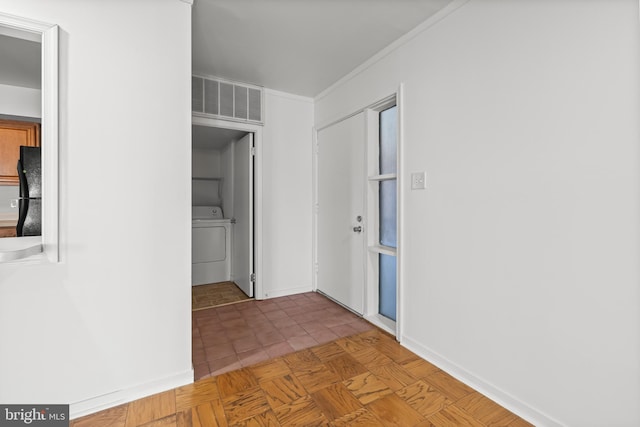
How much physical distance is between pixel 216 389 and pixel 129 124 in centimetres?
166

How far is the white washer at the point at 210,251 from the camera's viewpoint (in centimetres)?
397

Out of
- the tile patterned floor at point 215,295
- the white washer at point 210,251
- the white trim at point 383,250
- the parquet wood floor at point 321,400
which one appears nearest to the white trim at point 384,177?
the white trim at point 383,250

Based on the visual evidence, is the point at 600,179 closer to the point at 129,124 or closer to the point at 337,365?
the point at 337,365

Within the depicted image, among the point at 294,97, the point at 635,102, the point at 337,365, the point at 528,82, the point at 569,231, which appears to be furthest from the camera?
the point at 294,97

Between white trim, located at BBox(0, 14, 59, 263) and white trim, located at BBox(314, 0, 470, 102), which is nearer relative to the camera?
white trim, located at BBox(0, 14, 59, 263)

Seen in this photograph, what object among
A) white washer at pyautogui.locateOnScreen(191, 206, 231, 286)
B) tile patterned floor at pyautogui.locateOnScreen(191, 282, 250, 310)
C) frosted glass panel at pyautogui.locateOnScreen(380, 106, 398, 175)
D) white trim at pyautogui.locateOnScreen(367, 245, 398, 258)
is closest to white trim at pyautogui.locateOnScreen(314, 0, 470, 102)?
frosted glass panel at pyautogui.locateOnScreen(380, 106, 398, 175)

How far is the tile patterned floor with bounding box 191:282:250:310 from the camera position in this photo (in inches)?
129

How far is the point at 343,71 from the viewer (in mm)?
2904

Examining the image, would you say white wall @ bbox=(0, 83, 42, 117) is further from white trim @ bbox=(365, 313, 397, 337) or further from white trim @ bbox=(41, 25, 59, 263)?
white trim @ bbox=(365, 313, 397, 337)

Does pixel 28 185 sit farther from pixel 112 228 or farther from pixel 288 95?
pixel 288 95

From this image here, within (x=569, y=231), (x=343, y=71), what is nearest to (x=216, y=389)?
(x=569, y=231)

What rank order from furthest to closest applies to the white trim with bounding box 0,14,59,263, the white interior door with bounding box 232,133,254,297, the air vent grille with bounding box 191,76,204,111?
the white interior door with bounding box 232,133,254,297, the air vent grille with bounding box 191,76,204,111, the white trim with bounding box 0,14,59,263

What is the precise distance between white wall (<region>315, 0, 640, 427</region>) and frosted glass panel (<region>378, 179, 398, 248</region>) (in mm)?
415

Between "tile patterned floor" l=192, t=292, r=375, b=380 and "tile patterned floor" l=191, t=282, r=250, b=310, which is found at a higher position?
"tile patterned floor" l=191, t=282, r=250, b=310
